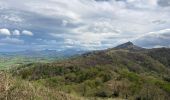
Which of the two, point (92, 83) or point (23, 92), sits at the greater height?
point (23, 92)

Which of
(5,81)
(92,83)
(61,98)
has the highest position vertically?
(5,81)

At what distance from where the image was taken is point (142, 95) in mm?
125438

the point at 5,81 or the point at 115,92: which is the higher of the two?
the point at 5,81

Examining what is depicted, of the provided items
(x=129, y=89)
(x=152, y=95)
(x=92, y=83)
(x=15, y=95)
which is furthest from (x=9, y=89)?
(x=92, y=83)

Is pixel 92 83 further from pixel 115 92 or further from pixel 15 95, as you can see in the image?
pixel 15 95

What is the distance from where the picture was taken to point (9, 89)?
9461mm

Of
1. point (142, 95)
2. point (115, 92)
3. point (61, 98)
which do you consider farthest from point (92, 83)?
point (61, 98)

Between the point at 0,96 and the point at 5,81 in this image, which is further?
the point at 5,81

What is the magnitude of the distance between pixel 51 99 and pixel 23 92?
1.59 metres

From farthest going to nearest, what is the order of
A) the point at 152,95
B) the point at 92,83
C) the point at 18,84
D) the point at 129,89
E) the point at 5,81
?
1. the point at 92,83
2. the point at 129,89
3. the point at 152,95
4. the point at 18,84
5. the point at 5,81

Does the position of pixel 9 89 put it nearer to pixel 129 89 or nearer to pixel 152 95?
pixel 152 95

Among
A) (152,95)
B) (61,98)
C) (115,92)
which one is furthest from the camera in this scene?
(115,92)

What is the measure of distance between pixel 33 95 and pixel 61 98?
1.92 m

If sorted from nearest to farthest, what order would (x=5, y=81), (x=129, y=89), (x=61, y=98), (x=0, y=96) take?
(x=0, y=96) < (x=5, y=81) < (x=61, y=98) < (x=129, y=89)
